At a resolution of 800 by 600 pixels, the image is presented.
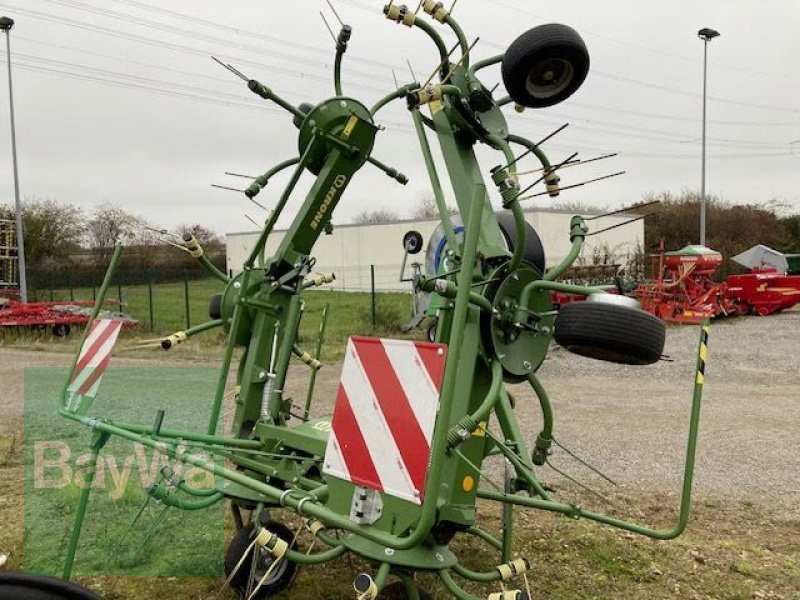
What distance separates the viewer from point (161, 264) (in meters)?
23.8

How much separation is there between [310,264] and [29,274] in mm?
25805

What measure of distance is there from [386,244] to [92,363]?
1075 inches

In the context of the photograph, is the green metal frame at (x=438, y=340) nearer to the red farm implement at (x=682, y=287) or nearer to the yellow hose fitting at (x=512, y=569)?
the yellow hose fitting at (x=512, y=569)

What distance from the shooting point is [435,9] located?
343 cm

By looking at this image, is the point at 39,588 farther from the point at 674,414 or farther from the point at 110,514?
the point at 674,414

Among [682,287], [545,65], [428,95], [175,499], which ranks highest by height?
[545,65]

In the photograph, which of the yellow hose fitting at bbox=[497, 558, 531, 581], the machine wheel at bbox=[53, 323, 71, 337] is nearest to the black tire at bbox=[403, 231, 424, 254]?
the yellow hose fitting at bbox=[497, 558, 531, 581]

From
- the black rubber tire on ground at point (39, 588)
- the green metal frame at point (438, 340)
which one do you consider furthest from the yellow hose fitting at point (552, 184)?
the black rubber tire on ground at point (39, 588)

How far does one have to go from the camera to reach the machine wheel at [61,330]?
17.4 metres

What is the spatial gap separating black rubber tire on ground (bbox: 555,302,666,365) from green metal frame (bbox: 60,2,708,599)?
0.61 ft

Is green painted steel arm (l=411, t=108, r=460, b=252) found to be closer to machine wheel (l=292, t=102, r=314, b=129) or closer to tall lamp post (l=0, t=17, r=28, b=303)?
machine wheel (l=292, t=102, r=314, b=129)

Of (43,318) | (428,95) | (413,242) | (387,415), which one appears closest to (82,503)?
(387,415)

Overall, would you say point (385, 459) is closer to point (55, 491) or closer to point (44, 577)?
point (44, 577)

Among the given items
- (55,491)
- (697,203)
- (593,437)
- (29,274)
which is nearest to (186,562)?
(55,491)
